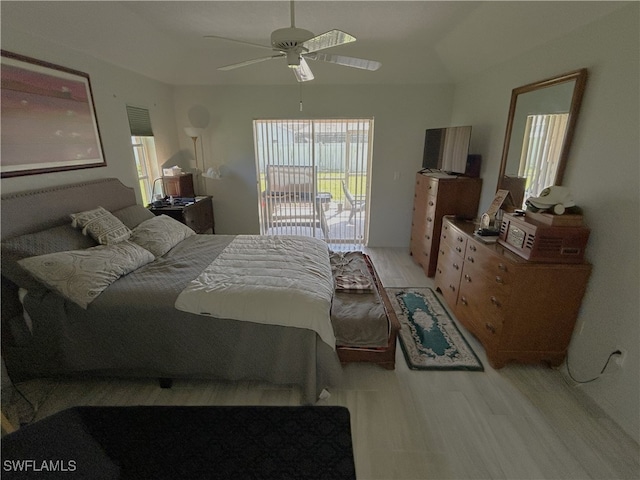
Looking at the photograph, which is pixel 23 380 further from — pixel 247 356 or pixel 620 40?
pixel 620 40

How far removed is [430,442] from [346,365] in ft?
2.29

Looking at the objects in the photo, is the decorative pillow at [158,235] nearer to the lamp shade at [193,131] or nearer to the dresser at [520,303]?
the lamp shade at [193,131]

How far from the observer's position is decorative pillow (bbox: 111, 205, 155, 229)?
2.63 meters

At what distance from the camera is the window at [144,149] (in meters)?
3.27

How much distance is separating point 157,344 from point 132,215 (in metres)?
1.49

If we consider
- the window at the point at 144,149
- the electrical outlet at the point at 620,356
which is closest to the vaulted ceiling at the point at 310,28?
the window at the point at 144,149

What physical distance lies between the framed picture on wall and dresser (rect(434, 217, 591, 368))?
3400 millimetres

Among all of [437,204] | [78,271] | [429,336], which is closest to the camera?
[78,271]

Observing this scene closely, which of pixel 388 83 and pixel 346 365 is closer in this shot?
pixel 346 365

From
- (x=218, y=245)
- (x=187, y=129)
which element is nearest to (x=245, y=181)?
(x=187, y=129)

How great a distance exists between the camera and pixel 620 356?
170 cm

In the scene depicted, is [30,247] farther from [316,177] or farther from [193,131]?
[316,177]

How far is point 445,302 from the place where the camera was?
9.87ft

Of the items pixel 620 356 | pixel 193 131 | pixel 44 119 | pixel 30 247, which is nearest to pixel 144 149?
pixel 193 131
